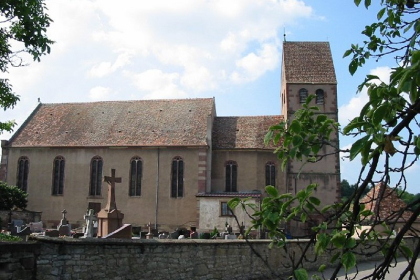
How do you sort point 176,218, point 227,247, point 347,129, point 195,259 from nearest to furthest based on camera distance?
point 347,129, point 195,259, point 227,247, point 176,218

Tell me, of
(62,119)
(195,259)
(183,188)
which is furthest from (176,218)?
(195,259)

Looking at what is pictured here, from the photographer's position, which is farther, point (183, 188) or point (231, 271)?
point (183, 188)

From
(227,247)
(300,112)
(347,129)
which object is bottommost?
(227,247)

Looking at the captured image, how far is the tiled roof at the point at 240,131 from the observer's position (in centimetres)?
Answer: 3697

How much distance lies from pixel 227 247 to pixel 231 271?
2.76ft

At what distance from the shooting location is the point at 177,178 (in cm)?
3547

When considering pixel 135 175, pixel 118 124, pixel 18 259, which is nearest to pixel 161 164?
pixel 135 175

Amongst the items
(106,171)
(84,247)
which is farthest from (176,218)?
(84,247)

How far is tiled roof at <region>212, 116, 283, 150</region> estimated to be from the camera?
3697cm

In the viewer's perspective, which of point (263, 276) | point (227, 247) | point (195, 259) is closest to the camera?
point (195, 259)

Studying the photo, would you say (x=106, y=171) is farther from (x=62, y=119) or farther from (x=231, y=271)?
(x=231, y=271)

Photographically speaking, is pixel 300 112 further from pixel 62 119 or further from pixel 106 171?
pixel 62 119

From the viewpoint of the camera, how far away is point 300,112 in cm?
348

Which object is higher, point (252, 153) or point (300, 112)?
point (252, 153)
